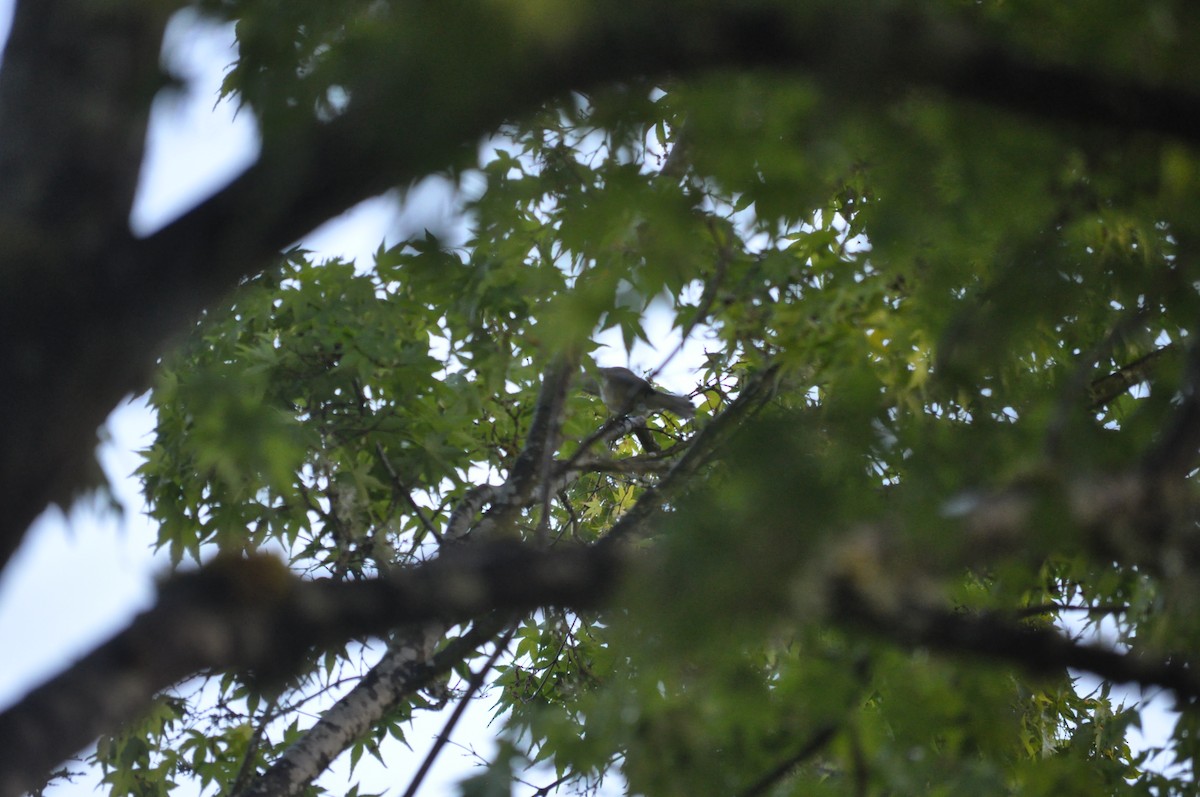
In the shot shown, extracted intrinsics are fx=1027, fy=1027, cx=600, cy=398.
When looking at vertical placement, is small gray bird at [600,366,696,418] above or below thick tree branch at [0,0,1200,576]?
above

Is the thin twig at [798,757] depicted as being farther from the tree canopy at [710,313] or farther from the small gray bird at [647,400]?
the small gray bird at [647,400]

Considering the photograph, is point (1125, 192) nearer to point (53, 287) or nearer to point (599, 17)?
point (599, 17)

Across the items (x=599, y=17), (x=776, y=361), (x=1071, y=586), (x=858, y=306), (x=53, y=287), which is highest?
(x=1071, y=586)

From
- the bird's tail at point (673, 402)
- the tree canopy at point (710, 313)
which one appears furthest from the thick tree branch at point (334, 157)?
the bird's tail at point (673, 402)

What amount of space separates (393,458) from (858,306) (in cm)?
210

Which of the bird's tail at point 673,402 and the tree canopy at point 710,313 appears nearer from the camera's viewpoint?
the tree canopy at point 710,313

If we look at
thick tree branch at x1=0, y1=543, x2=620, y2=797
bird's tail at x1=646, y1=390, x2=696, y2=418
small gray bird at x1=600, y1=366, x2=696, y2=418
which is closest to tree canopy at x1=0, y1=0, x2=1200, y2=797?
thick tree branch at x1=0, y1=543, x2=620, y2=797

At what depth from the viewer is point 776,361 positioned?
3379mm

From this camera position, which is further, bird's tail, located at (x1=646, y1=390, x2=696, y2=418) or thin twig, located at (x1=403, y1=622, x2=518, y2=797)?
bird's tail, located at (x1=646, y1=390, x2=696, y2=418)

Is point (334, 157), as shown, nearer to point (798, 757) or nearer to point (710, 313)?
point (798, 757)

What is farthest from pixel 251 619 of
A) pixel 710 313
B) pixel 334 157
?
pixel 710 313

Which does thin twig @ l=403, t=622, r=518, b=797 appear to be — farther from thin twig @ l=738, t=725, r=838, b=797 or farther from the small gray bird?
the small gray bird

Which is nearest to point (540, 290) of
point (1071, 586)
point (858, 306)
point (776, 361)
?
point (776, 361)

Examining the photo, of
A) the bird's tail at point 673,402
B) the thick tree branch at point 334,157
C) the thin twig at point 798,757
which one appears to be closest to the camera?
the thick tree branch at point 334,157
